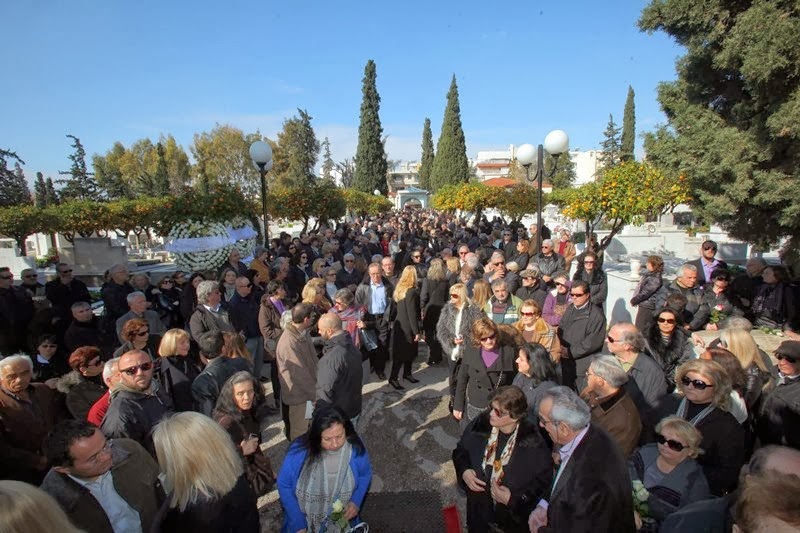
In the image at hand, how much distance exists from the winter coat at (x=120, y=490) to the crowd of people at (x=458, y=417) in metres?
0.01

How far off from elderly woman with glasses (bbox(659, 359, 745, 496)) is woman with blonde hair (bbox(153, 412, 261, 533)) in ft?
8.86

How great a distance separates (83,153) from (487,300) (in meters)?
47.2

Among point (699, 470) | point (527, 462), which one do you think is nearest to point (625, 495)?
point (527, 462)

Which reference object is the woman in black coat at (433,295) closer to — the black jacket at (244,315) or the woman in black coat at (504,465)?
the black jacket at (244,315)

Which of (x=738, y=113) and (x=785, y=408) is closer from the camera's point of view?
(x=785, y=408)

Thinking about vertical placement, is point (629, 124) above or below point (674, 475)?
above

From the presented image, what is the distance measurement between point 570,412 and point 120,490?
2.48 m

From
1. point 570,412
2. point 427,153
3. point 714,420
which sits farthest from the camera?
point 427,153

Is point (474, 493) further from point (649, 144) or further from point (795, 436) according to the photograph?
point (649, 144)

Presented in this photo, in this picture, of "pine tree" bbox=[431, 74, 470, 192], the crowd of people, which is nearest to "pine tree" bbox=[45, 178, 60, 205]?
"pine tree" bbox=[431, 74, 470, 192]

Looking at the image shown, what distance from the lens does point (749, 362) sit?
348 centimetres

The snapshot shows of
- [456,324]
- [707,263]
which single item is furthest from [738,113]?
[456,324]

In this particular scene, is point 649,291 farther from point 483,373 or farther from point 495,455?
point 495,455

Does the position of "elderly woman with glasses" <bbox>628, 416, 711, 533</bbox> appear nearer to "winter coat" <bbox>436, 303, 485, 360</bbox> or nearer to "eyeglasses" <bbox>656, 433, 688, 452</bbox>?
"eyeglasses" <bbox>656, 433, 688, 452</bbox>
